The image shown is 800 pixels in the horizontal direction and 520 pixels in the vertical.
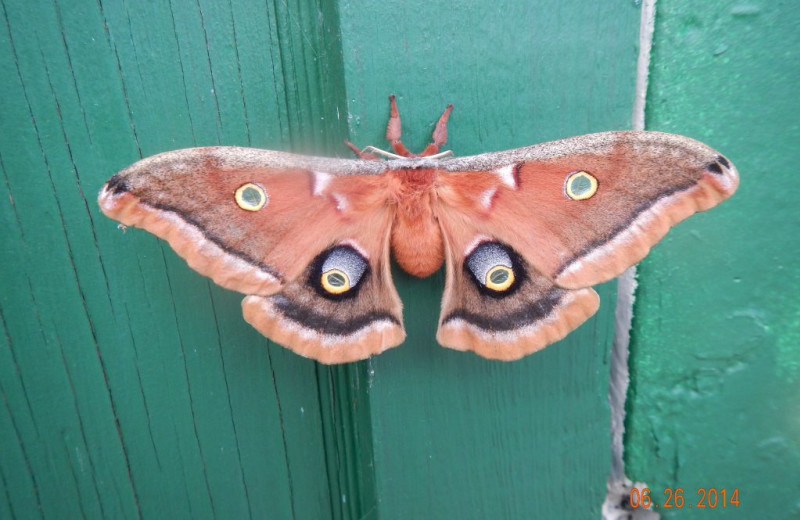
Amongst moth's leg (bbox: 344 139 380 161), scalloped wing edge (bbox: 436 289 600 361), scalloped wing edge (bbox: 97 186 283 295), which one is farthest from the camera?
moth's leg (bbox: 344 139 380 161)

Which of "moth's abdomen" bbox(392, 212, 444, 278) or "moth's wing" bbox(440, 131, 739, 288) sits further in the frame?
"moth's abdomen" bbox(392, 212, 444, 278)

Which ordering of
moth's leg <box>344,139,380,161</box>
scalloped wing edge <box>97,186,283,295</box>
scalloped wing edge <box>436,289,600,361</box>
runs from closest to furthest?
scalloped wing edge <box>97,186,283,295</box>
scalloped wing edge <box>436,289,600,361</box>
moth's leg <box>344,139,380,161</box>

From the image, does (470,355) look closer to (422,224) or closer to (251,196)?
(422,224)

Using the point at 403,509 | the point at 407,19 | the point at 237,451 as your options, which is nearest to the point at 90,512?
the point at 237,451

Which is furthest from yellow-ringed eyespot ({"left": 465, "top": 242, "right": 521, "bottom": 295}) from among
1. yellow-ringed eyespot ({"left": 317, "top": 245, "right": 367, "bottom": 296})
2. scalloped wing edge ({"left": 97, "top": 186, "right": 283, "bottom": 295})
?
scalloped wing edge ({"left": 97, "top": 186, "right": 283, "bottom": 295})

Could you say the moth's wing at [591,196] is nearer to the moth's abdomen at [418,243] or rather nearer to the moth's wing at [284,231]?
the moth's abdomen at [418,243]

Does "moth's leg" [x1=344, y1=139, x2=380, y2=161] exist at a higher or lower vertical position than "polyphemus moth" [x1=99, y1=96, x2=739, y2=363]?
higher

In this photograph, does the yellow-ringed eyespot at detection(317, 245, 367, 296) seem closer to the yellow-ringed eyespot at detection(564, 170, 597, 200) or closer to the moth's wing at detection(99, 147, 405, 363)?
the moth's wing at detection(99, 147, 405, 363)
